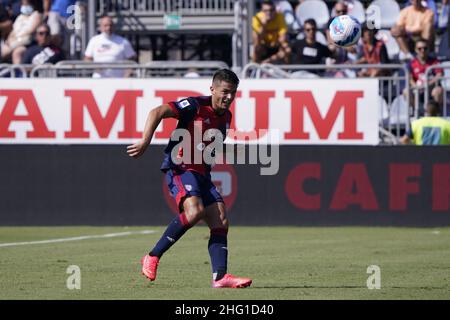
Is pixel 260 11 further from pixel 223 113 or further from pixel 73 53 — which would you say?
pixel 223 113

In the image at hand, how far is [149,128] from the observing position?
1036 centimetres

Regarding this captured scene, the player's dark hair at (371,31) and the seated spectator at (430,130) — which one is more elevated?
the player's dark hair at (371,31)

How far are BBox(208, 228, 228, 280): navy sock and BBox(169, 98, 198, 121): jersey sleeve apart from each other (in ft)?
3.63

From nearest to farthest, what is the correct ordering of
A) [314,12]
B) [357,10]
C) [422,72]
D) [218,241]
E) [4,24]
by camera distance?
[218,241] < [422,72] < [357,10] < [4,24] < [314,12]

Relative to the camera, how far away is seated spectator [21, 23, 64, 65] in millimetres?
21359

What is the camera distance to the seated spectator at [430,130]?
63.8 ft

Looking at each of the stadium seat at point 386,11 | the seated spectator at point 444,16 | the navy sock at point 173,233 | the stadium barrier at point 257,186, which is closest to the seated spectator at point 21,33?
the stadium barrier at point 257,186

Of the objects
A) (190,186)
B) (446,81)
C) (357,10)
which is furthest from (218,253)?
(357,10)

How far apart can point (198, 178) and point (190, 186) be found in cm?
16

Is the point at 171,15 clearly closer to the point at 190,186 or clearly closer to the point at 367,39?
the point at 367,39

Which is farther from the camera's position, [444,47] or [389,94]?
[444,47]

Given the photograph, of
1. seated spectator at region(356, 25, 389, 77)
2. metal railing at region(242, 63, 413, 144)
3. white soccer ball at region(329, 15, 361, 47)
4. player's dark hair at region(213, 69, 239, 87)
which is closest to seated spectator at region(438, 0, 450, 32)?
seated spectator at region(356, 25, 389, 77)

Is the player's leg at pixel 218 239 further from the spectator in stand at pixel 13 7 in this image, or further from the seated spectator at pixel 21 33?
the spectator in stand at pixel 13 7

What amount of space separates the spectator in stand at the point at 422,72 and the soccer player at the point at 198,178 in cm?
949
